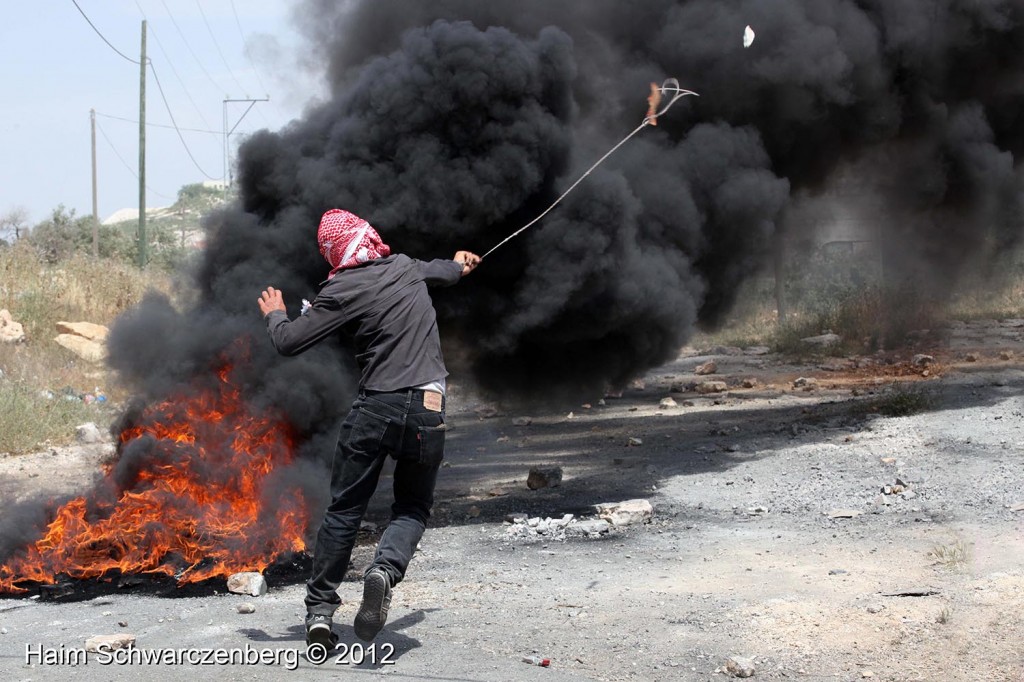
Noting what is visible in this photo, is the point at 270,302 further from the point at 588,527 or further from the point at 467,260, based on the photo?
the point at 588,527

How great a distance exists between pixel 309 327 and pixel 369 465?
2.19 feet

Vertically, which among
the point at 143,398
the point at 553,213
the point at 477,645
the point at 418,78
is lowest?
the point at 477,645

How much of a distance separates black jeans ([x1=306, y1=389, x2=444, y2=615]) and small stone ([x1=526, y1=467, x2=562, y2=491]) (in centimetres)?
360

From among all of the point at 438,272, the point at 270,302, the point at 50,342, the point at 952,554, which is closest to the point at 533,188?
the point at 438,272

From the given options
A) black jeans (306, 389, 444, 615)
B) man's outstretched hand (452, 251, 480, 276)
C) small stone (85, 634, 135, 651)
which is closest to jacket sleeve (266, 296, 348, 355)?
black jeans (306, 389, 444, 615)

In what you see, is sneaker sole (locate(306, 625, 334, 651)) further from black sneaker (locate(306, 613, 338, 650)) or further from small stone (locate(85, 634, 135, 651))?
small stone (locate(85, 634, 135, 651))

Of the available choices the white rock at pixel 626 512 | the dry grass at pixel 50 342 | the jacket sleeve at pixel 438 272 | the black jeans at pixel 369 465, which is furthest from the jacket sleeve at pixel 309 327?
the dry grass at pixel 50 342

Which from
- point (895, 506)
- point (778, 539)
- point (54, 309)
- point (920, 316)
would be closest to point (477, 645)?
point (778, 539)

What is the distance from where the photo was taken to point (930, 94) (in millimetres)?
11211

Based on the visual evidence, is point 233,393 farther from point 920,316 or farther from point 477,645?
point 920,316

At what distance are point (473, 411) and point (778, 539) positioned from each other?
7.34m

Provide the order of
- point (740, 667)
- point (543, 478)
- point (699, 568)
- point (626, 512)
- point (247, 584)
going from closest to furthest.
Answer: point (740, 667)
point (247, 584)
point (699, 568)
point (626, 512)
point (543, 478)

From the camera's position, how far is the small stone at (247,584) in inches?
212

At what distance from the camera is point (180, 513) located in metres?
5.73
